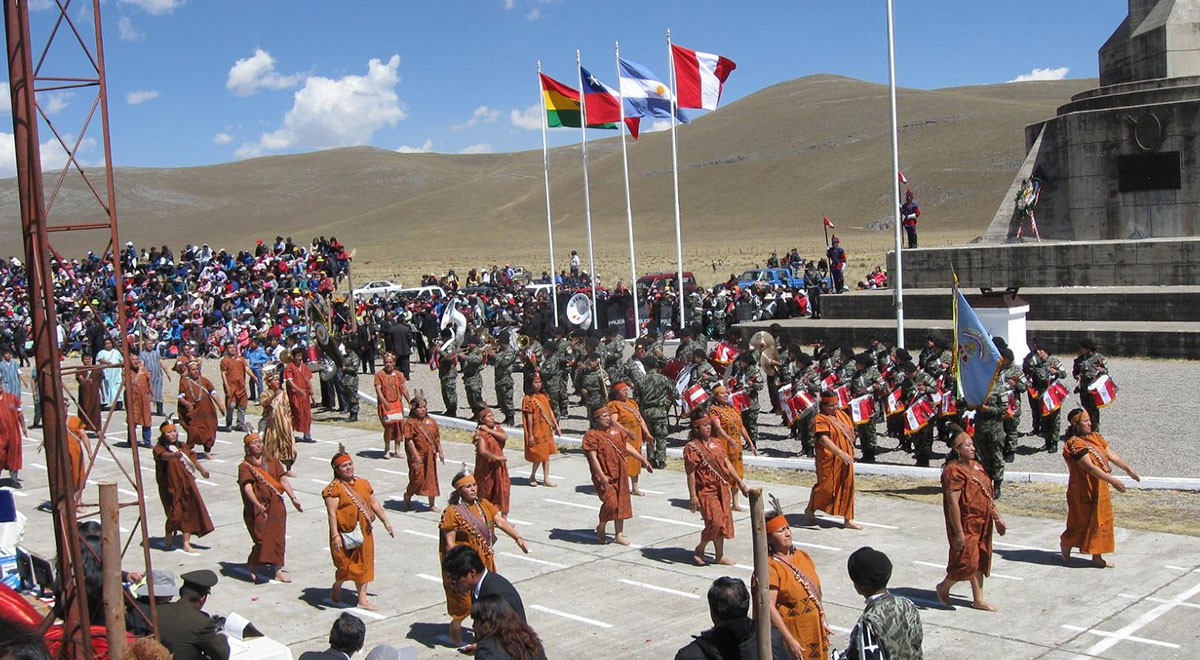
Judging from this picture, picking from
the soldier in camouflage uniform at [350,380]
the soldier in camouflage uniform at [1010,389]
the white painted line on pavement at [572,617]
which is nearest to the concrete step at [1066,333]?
the soldier in camouflage uniform at [1010,389]

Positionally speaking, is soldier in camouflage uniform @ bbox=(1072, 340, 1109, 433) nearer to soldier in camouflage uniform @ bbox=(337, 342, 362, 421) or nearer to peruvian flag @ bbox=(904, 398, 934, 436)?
peruvian flag @ bbox=(904, 398, 934, 436)

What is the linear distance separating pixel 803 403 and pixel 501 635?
1029 cm

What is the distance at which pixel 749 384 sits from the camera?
1628 cm

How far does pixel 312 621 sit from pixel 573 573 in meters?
2.39

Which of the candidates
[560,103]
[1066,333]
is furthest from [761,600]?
[560,103]

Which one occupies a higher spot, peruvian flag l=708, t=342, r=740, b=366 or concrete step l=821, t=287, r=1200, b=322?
concrete step l=821, t=287, r=1200, b=322

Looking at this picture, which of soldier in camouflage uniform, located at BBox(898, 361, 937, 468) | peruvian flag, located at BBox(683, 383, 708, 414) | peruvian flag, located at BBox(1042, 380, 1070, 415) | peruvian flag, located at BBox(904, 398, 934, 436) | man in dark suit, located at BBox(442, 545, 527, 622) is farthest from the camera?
peruvian flag, located at BBox(683, 383, 708, 414)

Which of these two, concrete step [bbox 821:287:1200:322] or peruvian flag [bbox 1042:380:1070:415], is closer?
peruvian flag [bbox 1042:380:1070:415]

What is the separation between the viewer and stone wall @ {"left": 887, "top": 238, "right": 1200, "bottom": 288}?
2389cm

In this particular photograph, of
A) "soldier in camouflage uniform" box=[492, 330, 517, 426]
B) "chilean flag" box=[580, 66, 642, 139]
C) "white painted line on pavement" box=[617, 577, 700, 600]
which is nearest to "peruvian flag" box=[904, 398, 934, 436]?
"white painted line on pavement" box=[617, 577, 700, 600]

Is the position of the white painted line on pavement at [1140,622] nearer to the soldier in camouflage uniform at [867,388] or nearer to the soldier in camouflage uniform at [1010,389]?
the soldier in camouflage uniform at [1010,389]

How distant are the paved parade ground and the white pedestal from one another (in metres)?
7.61

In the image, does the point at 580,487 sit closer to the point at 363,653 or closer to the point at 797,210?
the point at 363,653

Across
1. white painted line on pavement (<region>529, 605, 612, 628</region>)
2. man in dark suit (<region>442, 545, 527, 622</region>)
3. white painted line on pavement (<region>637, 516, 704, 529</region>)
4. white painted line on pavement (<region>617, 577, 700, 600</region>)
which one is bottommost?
white painted line on pavement (<region>529, 605, 612, 628</region>)
